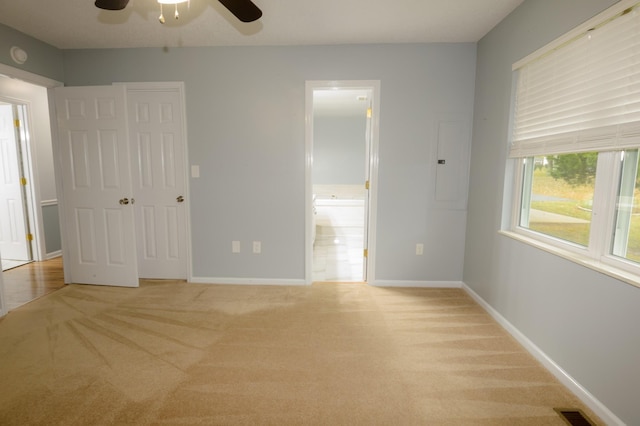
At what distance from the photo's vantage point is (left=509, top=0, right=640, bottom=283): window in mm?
1581

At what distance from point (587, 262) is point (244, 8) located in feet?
7.87

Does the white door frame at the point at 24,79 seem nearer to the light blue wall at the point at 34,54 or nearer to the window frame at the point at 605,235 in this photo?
the light blue wall at the point at 34,54

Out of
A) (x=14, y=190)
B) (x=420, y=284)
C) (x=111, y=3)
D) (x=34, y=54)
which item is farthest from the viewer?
(x=14, y=190)

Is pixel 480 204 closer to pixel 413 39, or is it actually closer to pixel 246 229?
pixel 413 39

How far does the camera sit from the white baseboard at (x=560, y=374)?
1624 mm

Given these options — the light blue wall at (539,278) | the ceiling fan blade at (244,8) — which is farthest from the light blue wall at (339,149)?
the ceiling fan blade at (244,8)

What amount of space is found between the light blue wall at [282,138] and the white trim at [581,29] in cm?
96

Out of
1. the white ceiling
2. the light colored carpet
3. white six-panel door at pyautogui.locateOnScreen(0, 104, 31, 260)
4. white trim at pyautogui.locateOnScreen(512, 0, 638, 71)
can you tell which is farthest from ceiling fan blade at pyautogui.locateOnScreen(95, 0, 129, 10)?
white six-panel door at pyautogui.locateOnScreen(0, 104, 31, 260)

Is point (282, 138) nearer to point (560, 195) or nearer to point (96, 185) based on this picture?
point (96, 185)

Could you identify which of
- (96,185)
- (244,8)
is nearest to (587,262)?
(244,8)

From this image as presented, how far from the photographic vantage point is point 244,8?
172cm

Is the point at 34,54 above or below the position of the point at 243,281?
above

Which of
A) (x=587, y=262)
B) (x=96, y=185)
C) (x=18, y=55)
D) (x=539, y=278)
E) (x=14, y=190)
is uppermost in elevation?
(x=18, y=55)

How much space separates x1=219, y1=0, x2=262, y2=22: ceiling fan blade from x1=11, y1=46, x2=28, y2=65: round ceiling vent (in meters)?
2.54
